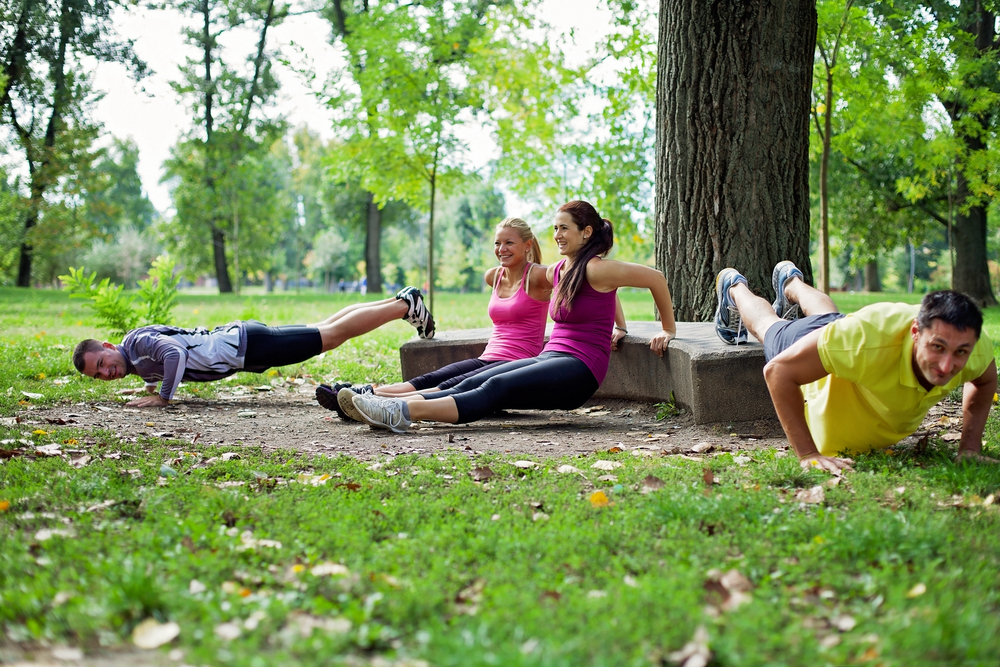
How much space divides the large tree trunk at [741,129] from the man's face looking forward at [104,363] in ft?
15.5

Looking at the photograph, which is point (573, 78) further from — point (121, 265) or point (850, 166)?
point (121, 265)

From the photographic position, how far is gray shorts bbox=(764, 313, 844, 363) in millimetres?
4211

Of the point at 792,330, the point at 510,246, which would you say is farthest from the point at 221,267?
the point at 792,330

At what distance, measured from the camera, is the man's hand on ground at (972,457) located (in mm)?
3836

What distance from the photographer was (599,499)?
346 cm

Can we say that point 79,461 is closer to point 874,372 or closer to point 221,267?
point 874,372

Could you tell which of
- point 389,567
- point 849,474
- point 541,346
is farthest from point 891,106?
point 389,567

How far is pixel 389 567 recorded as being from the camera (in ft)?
8.91

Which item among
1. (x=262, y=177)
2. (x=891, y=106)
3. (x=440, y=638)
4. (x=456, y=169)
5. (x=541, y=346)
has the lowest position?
(x=440, y=638)

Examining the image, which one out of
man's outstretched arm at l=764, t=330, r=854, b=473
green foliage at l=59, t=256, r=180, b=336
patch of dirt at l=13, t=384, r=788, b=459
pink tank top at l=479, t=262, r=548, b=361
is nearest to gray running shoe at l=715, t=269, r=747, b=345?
patch of dirt at l=13, t=384, r=788, b=459

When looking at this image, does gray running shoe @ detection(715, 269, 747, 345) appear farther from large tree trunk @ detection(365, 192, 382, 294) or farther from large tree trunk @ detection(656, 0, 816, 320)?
large tree trunk @ detection(365, 192, 382, 294)

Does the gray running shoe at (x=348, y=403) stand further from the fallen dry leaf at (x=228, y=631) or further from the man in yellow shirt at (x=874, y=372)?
the fallen dry leaf at (x=228, y=631)

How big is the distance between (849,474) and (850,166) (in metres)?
21.8

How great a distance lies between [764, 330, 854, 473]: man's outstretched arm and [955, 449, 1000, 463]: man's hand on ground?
0.52m
